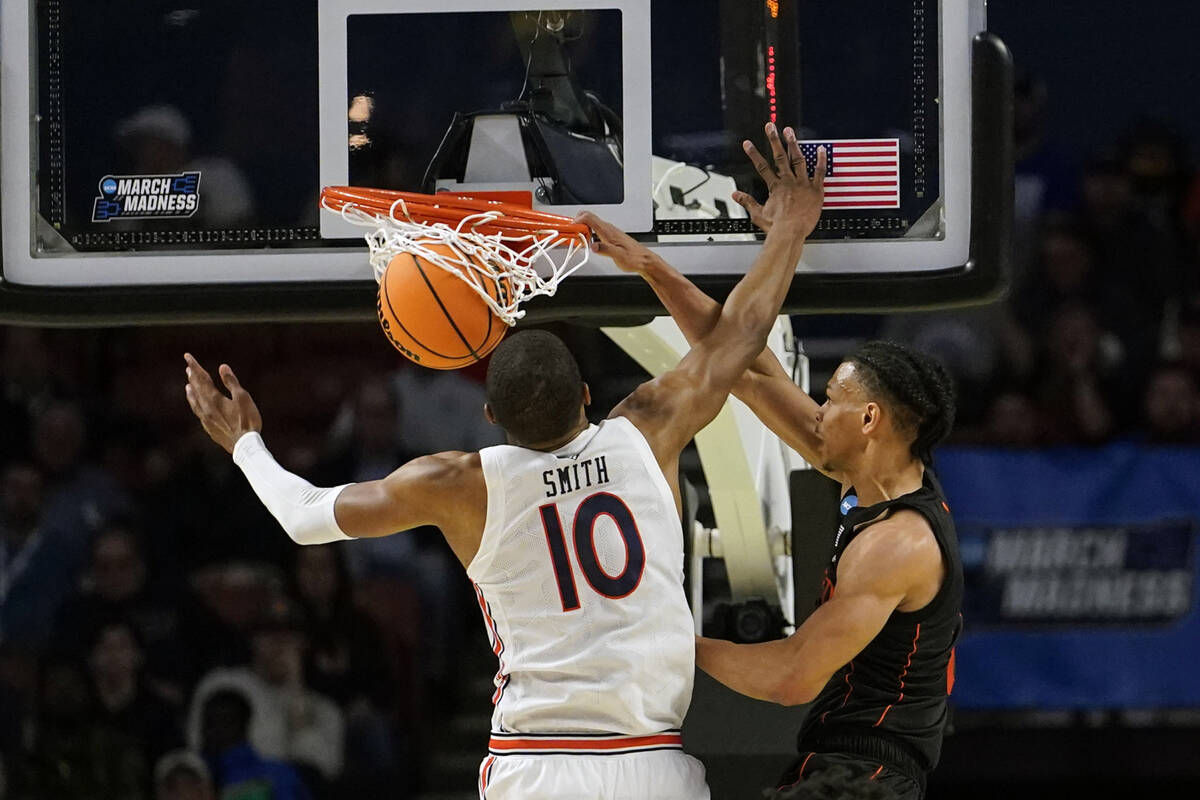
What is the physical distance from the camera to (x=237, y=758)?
6809mm

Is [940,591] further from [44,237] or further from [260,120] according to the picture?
[44,237]

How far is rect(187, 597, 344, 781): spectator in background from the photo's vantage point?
22.5ft

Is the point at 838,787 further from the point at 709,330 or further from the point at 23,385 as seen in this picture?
the point at 23,385

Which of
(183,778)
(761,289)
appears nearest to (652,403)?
(761,289)

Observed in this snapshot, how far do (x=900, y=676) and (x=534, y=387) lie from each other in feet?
3.23

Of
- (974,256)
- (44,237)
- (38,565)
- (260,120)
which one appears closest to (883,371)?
(974,256)

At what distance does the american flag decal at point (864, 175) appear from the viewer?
3.47 m

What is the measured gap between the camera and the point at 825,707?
3336 millimetres

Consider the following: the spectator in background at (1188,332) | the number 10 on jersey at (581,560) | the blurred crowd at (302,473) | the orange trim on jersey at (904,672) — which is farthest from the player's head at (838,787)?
the spectator in background at (1188,332)

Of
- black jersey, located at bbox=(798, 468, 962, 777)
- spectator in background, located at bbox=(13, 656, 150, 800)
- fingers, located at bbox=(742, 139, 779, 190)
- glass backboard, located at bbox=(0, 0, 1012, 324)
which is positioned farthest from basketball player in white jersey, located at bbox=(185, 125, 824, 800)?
spectator in background, located at bbox=(13, 656, 150, 800)

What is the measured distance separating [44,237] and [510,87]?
1.12 metres

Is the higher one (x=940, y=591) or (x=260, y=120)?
(x=260, y=120)

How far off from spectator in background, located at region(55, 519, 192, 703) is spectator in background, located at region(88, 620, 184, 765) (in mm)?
63

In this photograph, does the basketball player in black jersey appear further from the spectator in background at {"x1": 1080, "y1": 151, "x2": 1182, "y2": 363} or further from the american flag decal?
the spectator in background at {"x1": 1080, "y1": 151, "x2": 1182, "y2": 363}
